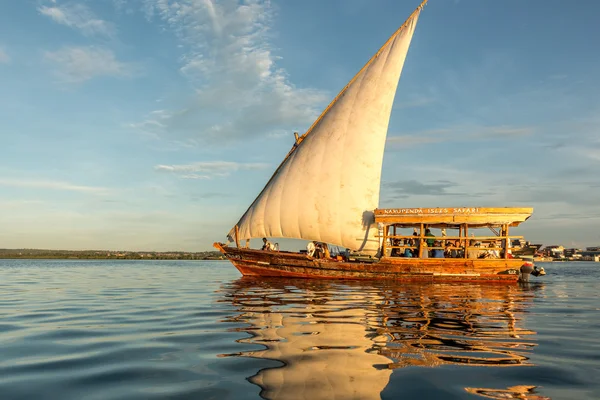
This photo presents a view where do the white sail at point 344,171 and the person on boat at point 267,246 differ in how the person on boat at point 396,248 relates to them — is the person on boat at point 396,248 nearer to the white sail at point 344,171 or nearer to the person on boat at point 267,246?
the white sail at point 344,171

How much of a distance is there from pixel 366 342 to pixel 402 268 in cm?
1821

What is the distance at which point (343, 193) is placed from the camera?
26.4m

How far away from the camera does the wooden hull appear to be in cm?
2414

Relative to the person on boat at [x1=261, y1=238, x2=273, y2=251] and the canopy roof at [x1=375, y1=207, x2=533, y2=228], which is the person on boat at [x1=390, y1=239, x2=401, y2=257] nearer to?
the canopy roof at [x1=375, y1=207, x2=533, y2=228]

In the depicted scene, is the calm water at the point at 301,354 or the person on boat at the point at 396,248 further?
Answer: the person on boat at the point at 396,248

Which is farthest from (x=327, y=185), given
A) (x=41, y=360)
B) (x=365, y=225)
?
(x=41, y=360)

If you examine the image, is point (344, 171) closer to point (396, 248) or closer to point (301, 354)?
point (396, 248)

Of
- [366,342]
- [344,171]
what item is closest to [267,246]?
[344,171]

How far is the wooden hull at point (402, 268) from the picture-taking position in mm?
24141

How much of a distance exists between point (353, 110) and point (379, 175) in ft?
14.0

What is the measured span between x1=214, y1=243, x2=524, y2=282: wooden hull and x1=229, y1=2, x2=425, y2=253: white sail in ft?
6.03

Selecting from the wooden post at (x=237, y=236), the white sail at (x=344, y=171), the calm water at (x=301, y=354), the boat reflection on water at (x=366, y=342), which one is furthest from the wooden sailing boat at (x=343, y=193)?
the calm water at (x=301, y=354)

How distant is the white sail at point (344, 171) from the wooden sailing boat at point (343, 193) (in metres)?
0.06

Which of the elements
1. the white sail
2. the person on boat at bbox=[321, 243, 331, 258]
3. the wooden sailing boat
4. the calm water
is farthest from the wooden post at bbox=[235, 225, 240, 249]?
the calm water
